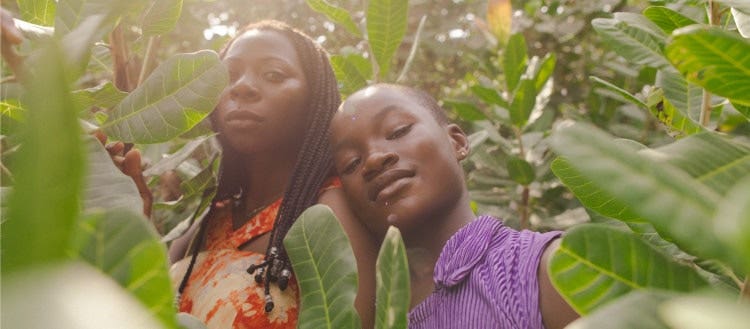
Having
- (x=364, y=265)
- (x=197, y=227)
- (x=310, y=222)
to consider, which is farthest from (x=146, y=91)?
(x=197, y=227)

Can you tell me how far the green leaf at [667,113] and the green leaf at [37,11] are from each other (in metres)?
0.99

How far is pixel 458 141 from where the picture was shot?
63.3 inches

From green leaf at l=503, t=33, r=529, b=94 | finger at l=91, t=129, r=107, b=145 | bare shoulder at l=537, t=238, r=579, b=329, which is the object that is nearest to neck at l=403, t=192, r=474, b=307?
bare shoulder at l=537, t=238, r=579, b=329

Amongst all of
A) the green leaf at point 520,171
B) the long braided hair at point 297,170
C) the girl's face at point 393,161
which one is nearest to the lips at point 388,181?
the girl's face at point 393,161

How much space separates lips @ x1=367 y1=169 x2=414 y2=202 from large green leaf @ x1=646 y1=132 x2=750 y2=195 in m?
0.76

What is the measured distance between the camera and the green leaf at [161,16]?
0.97m

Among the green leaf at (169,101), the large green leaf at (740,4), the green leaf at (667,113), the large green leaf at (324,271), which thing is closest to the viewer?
the large green leaf at (324,271)

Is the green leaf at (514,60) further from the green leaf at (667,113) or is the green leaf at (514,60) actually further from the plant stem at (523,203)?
the green leaf at (667,113)

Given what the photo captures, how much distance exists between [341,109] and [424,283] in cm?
40

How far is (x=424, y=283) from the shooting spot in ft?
4.26

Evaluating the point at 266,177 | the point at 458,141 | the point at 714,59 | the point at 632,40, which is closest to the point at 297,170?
the point at 266,177

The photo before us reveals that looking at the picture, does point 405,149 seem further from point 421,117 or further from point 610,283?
point 610,283

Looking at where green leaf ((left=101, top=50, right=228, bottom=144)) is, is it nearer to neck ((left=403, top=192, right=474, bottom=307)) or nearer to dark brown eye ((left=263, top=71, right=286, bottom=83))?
neck ((left=403, top=192, right=474, bottom=307))

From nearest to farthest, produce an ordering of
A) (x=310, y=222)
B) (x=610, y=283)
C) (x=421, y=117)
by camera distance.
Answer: (x=610, y=283)
(x=310, y=222)
(x=421, y=117)
